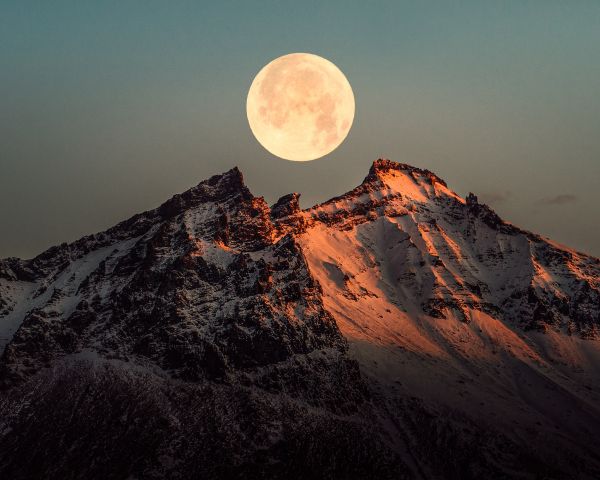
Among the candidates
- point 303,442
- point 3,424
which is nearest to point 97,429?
point 3,424

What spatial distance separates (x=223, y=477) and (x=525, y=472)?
82.1 m

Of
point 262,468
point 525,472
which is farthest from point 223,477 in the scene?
point 525,472

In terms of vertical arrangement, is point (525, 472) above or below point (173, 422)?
below

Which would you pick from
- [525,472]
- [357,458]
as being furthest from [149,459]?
[525,472]

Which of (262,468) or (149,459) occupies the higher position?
(149,459)

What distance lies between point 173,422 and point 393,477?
59377 millimetres

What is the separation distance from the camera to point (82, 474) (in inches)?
7057

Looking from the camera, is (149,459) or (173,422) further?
(173,422)

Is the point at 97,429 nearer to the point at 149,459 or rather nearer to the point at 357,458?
the point at 149,459

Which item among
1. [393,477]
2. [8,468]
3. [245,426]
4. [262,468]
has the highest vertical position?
[8,468]

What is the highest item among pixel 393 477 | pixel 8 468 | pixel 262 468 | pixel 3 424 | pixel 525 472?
pixel 3 424

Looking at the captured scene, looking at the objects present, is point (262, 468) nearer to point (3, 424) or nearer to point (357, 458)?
point (357, 458)

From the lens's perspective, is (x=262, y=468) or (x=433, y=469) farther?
(x=433, y=469)

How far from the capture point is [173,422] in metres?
196
